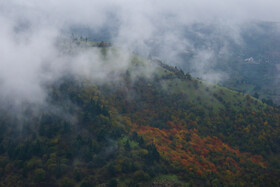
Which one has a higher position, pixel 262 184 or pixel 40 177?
pixel 262 184

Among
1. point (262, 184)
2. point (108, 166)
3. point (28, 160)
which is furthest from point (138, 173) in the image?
point (262, 184)

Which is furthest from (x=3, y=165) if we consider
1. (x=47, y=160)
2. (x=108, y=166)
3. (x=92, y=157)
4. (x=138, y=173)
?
(x=138, y=173)

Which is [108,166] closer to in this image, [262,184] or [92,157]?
[92,157]

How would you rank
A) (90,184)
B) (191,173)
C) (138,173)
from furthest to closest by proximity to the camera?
1. (191,173)
2. (138,173)
3. (90,184)

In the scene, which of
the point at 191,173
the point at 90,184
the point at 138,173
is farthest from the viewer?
the point at 191,173

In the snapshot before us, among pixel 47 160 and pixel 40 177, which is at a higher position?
pixel 47 160

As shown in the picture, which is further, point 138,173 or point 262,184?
point 262,184

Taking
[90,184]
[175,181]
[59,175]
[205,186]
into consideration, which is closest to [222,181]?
[205,186]

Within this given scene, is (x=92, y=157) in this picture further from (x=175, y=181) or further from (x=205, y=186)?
(x=205, y=186)
